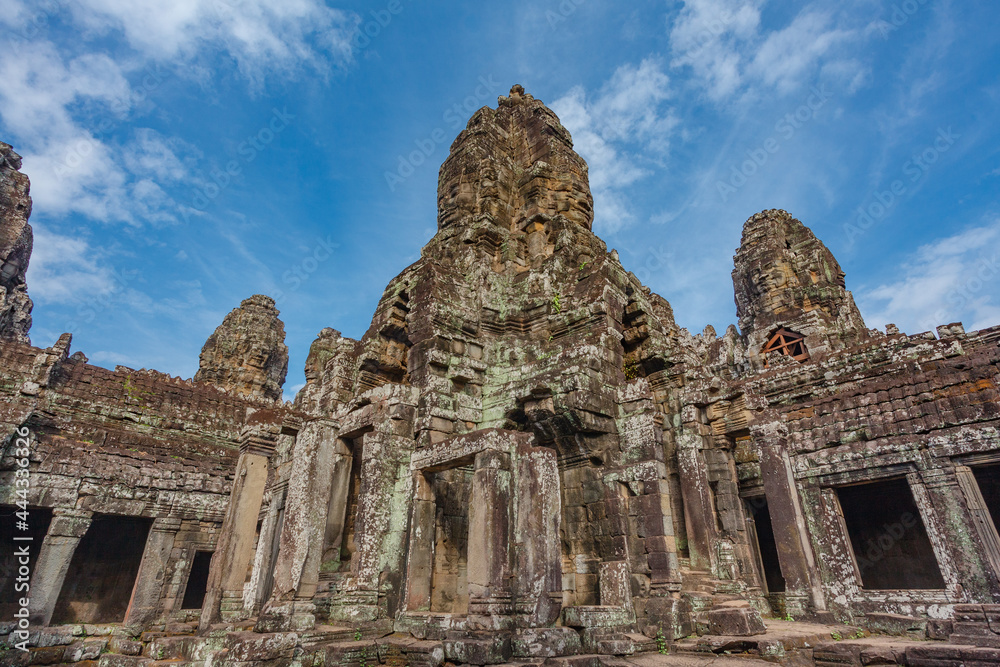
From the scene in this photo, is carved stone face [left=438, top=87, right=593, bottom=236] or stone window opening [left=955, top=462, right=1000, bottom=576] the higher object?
carved stone face [left=438, top=87, right=593, bottom=236]

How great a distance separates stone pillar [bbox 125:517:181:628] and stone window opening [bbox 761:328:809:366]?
22.5 metres

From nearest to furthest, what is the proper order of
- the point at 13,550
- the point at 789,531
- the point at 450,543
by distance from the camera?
the point at 450,543 < the point at 789,531 < the point at 13,550

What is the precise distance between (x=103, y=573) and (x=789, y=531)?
18.4 meters

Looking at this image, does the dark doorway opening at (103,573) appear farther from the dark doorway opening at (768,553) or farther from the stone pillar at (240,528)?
the dark doorway opening at (768,553)

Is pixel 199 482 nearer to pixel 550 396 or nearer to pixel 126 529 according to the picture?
pixel 126 529

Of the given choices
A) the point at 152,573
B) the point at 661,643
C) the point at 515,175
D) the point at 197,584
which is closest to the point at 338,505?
the point at 661,643

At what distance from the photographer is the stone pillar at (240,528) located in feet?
29.9

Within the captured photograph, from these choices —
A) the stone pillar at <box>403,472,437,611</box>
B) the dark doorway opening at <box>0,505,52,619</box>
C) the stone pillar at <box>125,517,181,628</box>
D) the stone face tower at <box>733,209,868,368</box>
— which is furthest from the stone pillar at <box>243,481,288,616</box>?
the stone face tower at <box>733,209,868,368</box>

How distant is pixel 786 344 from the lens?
73.7ft

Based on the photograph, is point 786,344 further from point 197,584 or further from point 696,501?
point 197,584

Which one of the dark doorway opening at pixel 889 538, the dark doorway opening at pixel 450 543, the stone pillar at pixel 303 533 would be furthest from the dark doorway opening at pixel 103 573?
the dark doorway opening at pixel 889 538

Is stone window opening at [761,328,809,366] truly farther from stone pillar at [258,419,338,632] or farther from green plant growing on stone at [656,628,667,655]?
stone pillar at [258,419,338,632]

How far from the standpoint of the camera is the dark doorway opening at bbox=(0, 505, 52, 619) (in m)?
13.0

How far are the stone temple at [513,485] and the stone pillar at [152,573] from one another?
0.06 metres
